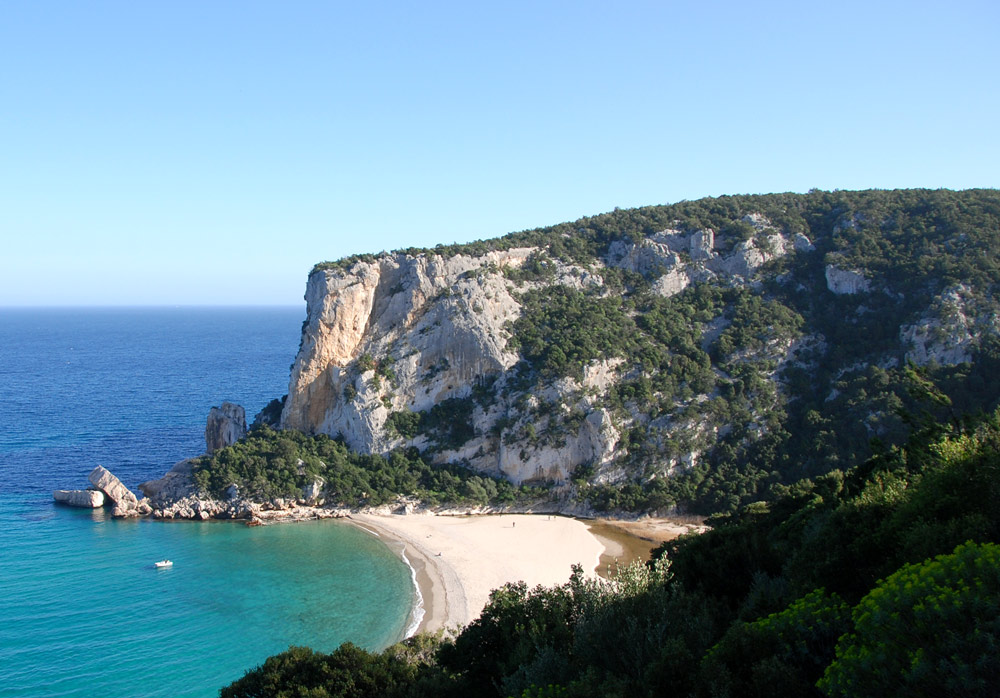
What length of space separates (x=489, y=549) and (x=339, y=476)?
10757 mm

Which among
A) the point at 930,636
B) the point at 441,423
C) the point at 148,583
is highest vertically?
the point at 930,636

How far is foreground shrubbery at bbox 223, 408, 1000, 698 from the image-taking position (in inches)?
250

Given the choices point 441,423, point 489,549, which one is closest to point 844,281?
point 441,423

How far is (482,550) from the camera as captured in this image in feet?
97.8

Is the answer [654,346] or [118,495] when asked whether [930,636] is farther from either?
[118,495]

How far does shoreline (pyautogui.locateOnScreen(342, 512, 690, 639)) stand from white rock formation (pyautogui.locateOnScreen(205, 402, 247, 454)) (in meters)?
10.5

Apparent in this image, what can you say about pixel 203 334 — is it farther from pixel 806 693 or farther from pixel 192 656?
pixel 806 693

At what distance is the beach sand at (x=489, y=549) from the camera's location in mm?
25453

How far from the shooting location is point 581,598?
42.8 feet

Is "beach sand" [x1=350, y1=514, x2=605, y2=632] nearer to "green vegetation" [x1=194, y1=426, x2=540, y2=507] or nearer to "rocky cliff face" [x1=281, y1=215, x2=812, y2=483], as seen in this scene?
"green vegetation" [x1=194, y1=426, x2=540, y2=507]

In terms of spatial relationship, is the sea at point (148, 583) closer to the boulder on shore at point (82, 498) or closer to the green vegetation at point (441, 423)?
the boulder on shore at point (82, 498)

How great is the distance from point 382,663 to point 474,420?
24784 millimetres

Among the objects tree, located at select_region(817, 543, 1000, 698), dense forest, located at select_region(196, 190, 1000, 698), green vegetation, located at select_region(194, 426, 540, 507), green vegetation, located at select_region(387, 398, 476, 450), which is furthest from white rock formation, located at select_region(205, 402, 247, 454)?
tree, located at select_region(817, 543, 1000, 698)

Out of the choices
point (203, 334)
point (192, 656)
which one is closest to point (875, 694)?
point (192, 656)
